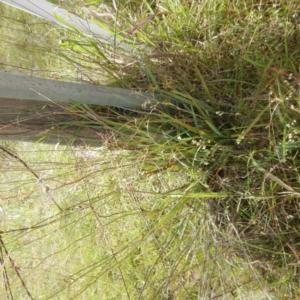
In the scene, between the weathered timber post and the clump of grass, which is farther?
the clump of grass

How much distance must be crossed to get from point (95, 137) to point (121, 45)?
51 cm

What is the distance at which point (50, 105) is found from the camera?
4.25ft

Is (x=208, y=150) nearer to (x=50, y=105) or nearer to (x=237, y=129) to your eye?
(x=237, y=129)

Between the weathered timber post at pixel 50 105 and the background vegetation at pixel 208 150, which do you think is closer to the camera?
the weathered timber post at pixel 50 105

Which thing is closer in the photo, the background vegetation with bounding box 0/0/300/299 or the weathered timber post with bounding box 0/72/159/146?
the weathered timber post with bounding box 0/72/159/146

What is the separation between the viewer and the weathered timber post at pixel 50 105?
1104 millimetres

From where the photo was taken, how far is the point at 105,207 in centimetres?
197

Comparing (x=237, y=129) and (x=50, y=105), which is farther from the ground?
(x=50, y=105)

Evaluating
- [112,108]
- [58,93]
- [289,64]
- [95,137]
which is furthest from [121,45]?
[289,64]

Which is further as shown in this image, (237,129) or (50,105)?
(237,129)

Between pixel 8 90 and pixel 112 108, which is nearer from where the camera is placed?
pixel 8 90

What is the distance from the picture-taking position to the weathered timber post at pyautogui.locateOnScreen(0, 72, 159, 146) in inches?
43.5

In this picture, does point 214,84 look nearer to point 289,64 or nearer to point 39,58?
point 289,64

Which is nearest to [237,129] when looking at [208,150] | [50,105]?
[208,150]
